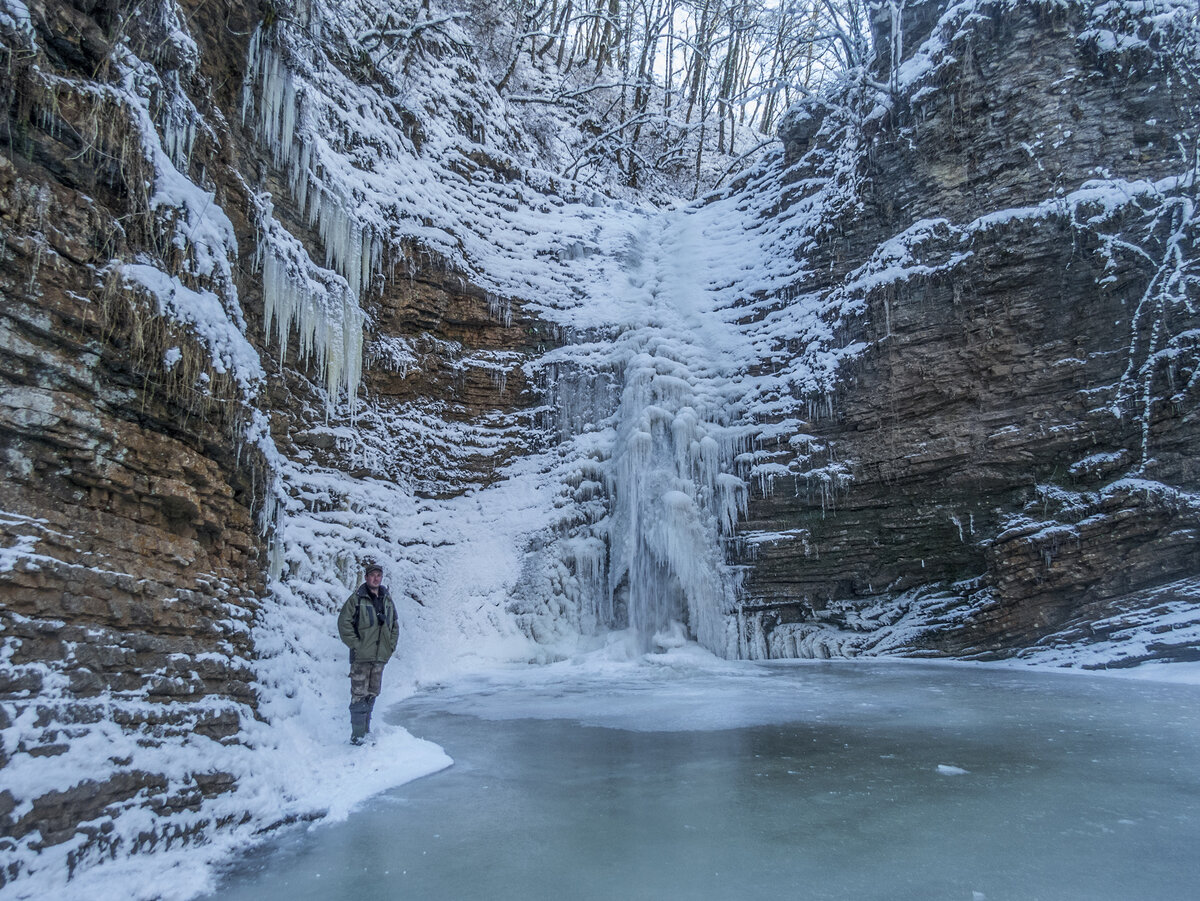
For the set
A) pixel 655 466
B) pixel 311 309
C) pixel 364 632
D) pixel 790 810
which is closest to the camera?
pixel 790 810

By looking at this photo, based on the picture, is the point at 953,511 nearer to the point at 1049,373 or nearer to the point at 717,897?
the point at 1049,373

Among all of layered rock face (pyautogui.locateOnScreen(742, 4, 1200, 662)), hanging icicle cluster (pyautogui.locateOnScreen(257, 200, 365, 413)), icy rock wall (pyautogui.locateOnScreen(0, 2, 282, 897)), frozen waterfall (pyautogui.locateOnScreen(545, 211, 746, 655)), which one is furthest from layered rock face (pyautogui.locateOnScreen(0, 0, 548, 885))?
layered rock face (pyautogui.locateOnScreen(742, 4, 1200, 662))

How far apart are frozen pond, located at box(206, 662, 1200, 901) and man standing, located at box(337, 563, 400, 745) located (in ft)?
2.22

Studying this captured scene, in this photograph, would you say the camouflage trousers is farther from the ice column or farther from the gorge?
the ice column

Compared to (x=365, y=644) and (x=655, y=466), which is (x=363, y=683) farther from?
(x=655, y=466)

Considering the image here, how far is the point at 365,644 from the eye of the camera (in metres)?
5.41

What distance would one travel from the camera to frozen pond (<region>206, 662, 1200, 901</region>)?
296 cm

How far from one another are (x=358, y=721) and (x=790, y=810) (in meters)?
3.09

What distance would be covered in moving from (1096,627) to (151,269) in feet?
32.1

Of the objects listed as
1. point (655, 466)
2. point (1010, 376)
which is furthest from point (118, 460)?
point (1010, 376)

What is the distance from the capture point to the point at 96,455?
3.96 m

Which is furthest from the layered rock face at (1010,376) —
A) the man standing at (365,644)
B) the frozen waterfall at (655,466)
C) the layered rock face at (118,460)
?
the layered rock face at (118,460)

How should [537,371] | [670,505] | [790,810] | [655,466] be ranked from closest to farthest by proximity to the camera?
[790,810] < [670,505] < [655,466] < [537,371]

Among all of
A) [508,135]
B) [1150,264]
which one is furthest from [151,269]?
[508,135]
